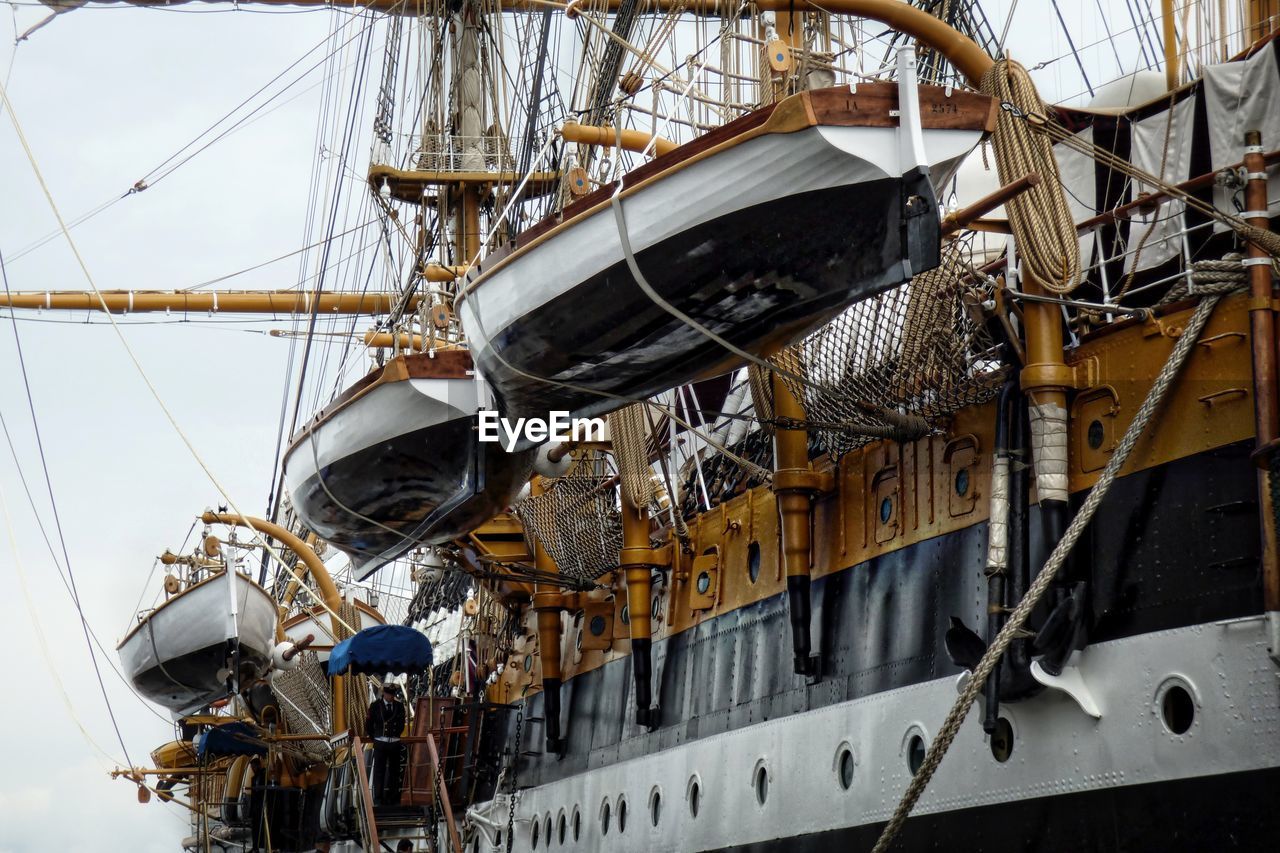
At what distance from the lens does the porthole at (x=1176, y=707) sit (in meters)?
9.17

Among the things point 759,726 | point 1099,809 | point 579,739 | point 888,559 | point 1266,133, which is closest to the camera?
point 1099,809

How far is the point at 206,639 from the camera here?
23.1 meters

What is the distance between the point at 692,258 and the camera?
10078 millimetres

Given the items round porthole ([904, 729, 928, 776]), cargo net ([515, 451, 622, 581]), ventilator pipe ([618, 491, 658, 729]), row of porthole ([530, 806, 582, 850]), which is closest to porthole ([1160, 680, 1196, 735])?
round porthole ([904, 729, 928, 776])

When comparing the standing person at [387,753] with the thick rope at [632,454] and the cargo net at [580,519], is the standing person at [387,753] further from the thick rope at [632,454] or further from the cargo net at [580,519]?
the thick rope at [632,454]

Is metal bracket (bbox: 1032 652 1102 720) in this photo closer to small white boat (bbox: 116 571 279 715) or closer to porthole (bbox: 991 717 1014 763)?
porthole (bbox: 991 717 1014 763)

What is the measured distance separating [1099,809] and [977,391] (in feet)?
9.67

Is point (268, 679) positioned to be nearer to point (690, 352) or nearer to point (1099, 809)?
point (690, 352)

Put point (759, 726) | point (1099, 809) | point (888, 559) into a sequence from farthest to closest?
point (759, 726), point (888, 559), point (1099, 809)

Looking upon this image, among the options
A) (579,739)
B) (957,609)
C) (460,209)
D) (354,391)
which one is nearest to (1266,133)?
(957,609)

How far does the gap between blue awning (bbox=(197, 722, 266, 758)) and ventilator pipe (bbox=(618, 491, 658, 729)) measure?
38.2 feet

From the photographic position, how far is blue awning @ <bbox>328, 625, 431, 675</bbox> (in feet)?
64.6

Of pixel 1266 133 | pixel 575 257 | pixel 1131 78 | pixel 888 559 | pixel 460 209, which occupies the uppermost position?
pixel 460 209

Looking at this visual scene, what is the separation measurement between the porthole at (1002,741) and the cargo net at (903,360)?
2.21 metres
